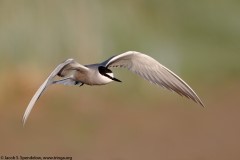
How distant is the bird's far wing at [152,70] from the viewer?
2977mm

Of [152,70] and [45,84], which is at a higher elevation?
[45,84]

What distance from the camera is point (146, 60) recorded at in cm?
311

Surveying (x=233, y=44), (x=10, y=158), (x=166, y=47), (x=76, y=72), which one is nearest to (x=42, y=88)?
(x=76, y=72)

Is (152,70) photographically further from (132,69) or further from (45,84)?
(45,84)

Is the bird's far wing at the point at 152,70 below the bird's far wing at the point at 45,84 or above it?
below

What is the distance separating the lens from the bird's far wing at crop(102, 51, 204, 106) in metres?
2.98

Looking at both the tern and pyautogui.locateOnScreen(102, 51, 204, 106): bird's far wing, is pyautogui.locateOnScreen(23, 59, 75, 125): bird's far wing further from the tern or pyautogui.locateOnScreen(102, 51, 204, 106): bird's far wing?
pyautogui.locateOnScreen(102, 51, 204, 106): bird's far wing

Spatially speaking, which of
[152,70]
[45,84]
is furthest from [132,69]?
[45,84]

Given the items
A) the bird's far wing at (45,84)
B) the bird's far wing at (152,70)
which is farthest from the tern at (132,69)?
the bird's far wing at (45,84)

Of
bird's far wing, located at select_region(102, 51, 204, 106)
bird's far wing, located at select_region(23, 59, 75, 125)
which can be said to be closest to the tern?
bird's far wing, located at select_region(102, 51, 204, 106)

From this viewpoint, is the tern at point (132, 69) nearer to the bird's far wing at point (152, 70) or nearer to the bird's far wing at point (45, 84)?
the bird's far wing at point (152, 70)

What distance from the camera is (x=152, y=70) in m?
3.10

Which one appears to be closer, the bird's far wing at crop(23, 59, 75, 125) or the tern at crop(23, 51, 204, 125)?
the bird's far wing at crop(23, 59, 75, 125)

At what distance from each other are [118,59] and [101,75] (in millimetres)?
113
